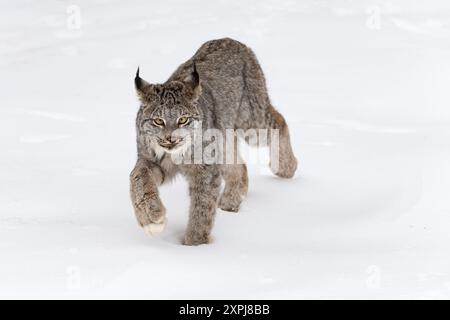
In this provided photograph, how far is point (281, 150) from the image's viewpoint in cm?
804

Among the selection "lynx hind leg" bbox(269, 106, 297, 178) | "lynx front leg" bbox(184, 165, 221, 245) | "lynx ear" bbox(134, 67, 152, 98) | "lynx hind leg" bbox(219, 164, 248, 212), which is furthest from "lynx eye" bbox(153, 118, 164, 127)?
"lynx hind leg" bbox(269, 106, 297, 178)

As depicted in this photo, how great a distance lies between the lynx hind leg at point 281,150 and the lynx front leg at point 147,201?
1.96 metres

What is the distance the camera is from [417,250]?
6.14 metres

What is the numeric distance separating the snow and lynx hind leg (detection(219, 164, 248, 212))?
15cm

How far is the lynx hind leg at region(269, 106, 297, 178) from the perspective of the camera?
8.03 meters

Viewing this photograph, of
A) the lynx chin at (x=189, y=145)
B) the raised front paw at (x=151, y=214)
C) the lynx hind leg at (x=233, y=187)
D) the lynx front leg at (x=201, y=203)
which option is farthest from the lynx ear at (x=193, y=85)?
the lynx hind leg at (x=233, y=187)

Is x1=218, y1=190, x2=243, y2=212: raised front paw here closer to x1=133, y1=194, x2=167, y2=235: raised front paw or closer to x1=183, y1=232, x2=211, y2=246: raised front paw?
x1=183, y1=232, x2=211, y2=246: raised front paw

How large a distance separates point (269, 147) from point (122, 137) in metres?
1.82

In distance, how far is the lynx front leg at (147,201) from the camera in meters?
6.09

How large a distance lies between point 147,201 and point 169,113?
0.62 meters

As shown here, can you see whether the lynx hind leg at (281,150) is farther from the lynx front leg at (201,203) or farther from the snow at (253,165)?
the lynx front leg at (201,203)

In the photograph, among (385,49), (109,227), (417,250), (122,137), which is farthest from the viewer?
(385,49)

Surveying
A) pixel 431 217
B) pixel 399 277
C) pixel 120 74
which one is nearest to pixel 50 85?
pixel 120 74

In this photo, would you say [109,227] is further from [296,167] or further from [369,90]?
[369,90]
